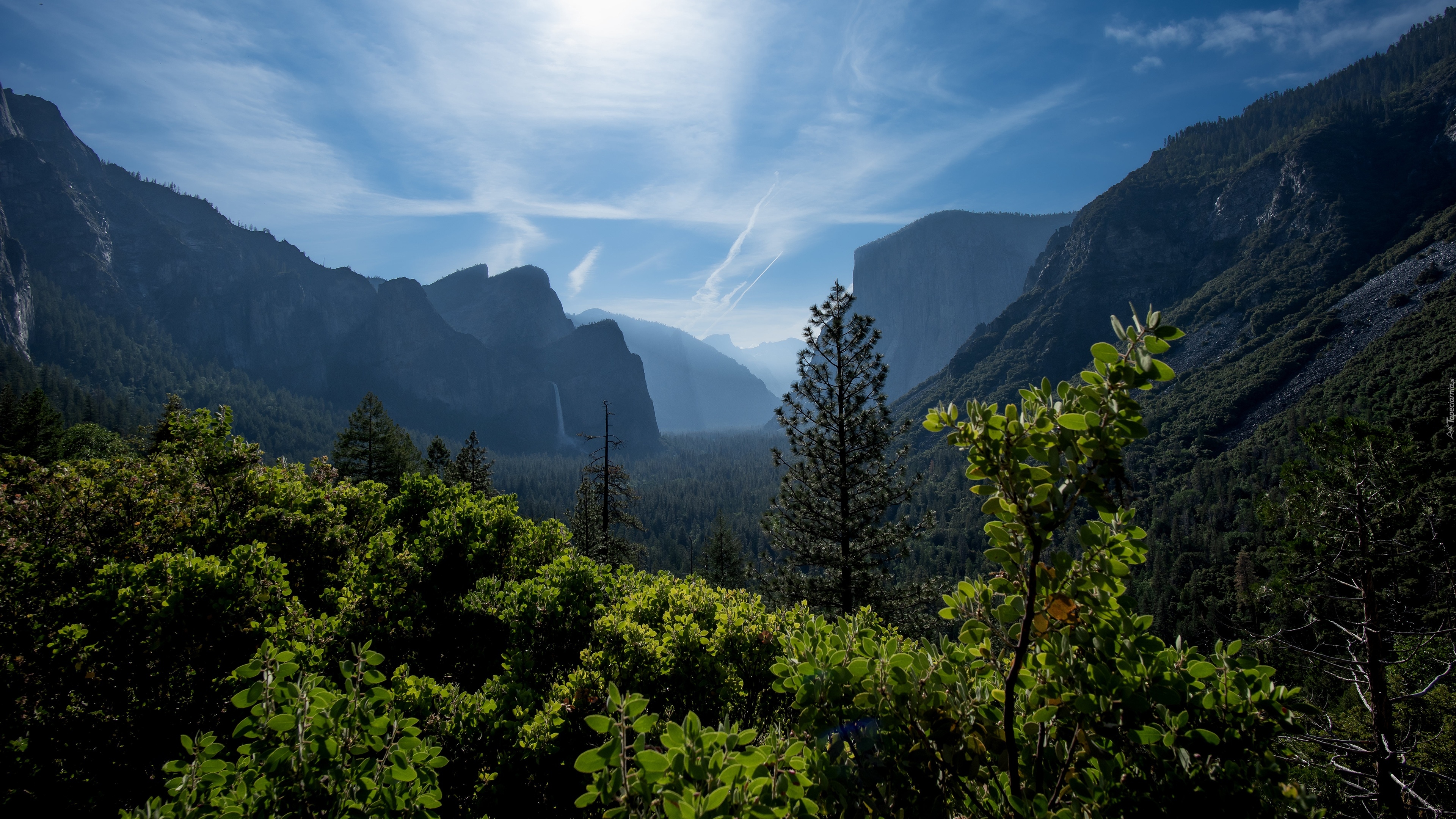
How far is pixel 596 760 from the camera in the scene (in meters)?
1.56

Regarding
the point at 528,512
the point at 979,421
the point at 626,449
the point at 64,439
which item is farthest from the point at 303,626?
the point at 626,449

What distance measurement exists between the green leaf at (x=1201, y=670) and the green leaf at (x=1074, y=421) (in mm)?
1020

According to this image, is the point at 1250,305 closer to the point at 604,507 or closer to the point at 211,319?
the point at 604,507

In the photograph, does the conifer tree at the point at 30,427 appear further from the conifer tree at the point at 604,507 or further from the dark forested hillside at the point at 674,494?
the dark forested hillside at the point at 674,494

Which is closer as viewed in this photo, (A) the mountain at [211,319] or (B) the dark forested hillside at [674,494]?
(B) the dark forested hillside at [674,494]

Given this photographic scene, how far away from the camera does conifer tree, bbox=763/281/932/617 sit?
12.8m

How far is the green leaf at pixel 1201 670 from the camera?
181cm

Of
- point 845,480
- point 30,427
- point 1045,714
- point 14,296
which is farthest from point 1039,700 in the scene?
point 14,296

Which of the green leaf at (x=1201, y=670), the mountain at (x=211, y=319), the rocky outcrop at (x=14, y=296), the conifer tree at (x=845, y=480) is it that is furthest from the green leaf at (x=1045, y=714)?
the rocky outcrop at (x=14, y=296)

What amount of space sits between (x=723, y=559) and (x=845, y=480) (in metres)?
23.4

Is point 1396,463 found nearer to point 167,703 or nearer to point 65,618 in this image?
point 167,703

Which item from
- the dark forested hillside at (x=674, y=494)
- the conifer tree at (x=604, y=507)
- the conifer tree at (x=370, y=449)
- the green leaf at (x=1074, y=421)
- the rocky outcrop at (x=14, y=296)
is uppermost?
the rocky outcrop at (x=14, y=296)

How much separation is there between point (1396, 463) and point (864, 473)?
8.77 meters

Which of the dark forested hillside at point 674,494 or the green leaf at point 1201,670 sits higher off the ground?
the green leaf at point 1201,670
